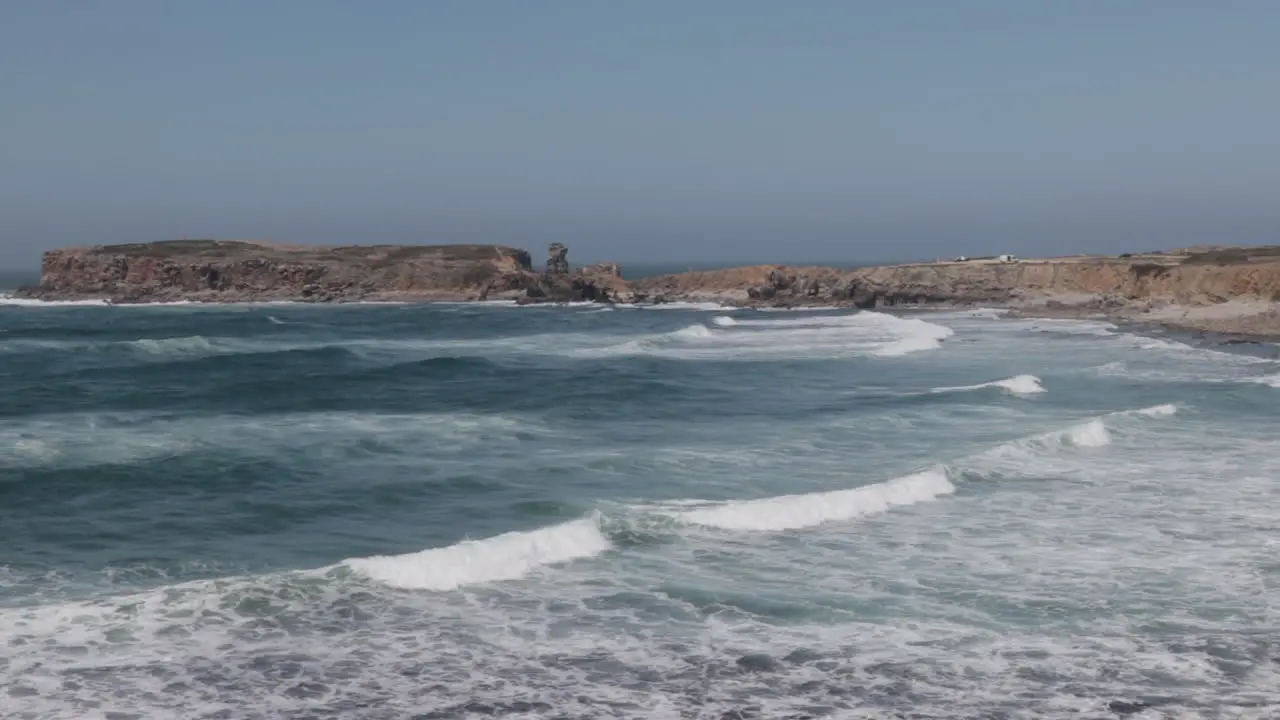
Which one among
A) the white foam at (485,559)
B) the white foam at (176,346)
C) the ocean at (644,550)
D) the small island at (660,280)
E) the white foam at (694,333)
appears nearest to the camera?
the ocean at (644,550)

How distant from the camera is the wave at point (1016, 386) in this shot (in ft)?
100

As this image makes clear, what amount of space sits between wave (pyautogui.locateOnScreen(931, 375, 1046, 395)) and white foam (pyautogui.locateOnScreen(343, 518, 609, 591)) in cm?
1765

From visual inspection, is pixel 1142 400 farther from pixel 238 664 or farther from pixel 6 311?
pixel 6 311

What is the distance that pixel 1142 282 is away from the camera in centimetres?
6234

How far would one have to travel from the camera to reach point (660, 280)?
95.1 metres

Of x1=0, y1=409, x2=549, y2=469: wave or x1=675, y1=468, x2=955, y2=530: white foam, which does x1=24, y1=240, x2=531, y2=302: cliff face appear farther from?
x1=675, y1=468, x2=955, y2=530: white foam

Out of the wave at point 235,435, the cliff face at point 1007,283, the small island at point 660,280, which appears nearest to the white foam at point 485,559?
the wave at point 235,435

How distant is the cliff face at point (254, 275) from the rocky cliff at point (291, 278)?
0.07 metres

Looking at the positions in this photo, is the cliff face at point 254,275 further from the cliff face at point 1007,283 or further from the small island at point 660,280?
the cliff face at point 1007,283

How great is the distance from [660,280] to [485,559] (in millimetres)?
81687

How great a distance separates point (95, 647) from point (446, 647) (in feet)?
9.27

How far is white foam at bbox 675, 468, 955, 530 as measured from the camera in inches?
637

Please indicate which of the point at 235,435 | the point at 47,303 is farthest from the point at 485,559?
the point at 47,303

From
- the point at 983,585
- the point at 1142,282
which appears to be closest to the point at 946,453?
the point at 983,585
